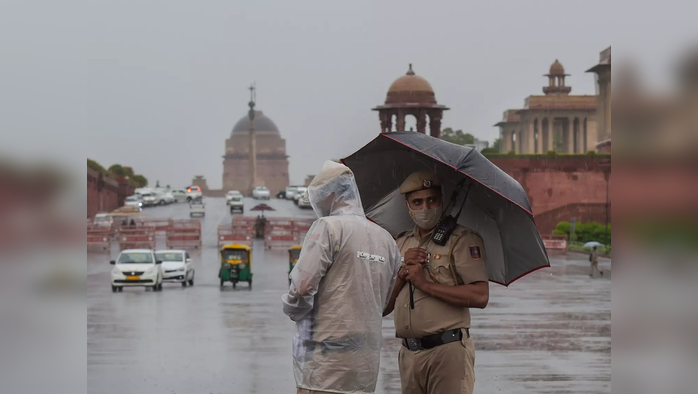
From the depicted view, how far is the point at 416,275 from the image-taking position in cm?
557

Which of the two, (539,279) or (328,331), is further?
(539,279)

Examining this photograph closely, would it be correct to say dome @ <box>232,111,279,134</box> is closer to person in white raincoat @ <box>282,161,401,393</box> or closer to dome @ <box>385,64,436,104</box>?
dome @ <box>385,64,436,104</box>

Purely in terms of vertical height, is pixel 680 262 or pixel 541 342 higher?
pixel 680 262

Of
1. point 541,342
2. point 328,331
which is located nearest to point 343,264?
point 328,331

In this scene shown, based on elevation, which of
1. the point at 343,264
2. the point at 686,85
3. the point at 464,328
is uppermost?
the point at 686,85

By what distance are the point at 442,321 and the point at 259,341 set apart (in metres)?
10.2

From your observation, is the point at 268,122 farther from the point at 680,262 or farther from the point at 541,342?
the point at 680,262

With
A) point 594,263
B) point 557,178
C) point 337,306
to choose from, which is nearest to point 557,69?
point 557,178

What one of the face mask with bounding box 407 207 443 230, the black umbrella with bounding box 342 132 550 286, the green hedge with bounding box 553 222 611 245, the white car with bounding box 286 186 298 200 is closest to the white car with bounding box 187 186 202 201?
the white car with bounding box 286 186 298 200

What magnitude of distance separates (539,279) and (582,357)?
2023 centimetres

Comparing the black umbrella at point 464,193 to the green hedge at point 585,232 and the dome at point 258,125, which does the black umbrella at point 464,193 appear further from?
the dome at point 258,125

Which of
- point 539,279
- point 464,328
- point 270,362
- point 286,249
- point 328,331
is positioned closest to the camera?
point 328,331

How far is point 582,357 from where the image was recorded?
13.9 metres

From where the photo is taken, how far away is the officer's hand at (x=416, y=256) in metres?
5.61
